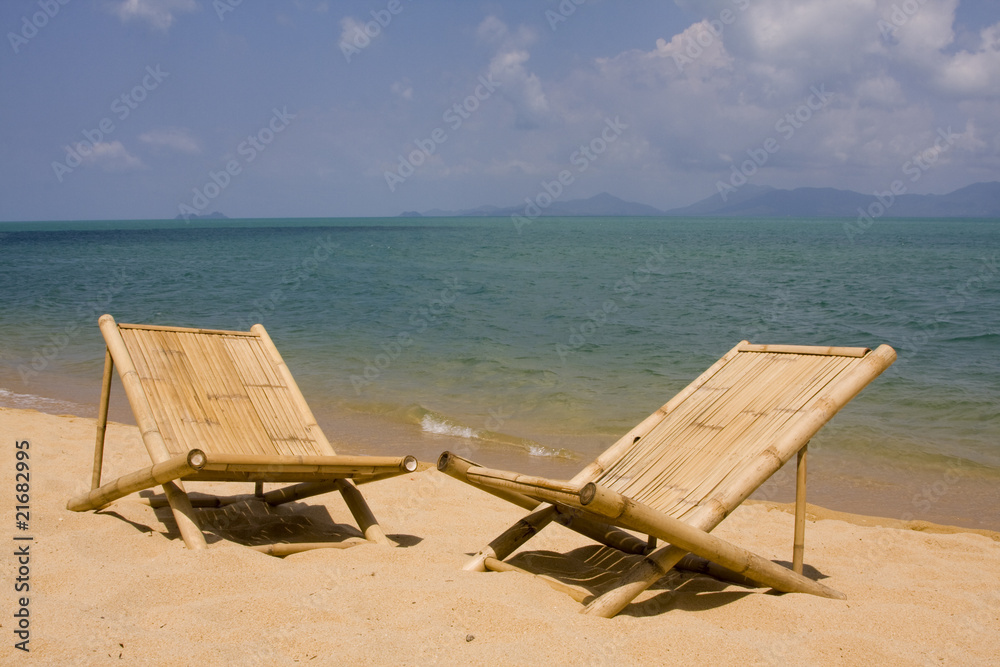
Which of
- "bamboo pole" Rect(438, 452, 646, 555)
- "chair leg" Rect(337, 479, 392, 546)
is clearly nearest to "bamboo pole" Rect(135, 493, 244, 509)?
"chair leg" Rect(337, 479, 392, 546)

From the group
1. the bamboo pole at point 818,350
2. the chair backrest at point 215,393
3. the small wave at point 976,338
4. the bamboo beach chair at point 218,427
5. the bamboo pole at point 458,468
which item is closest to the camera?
the bamboo pole at point 458,468

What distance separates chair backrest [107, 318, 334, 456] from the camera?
380cm

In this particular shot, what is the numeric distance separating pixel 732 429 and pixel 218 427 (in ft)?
8.21

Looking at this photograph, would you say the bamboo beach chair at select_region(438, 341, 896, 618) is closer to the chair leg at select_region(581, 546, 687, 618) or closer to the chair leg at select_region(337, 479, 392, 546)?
the chair leg at select_region(581, 546, 687, 618)

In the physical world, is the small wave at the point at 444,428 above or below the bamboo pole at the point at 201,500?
below

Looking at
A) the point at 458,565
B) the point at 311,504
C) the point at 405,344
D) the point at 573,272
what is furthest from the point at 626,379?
the point at 573,272

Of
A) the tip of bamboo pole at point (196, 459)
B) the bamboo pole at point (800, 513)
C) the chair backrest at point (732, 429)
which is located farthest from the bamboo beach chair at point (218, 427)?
the bamboo pole at point (800, 513)

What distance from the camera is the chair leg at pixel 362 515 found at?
12.9 ft

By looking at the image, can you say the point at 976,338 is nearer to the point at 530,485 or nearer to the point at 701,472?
the point at 701,472

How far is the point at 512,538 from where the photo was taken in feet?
11.5

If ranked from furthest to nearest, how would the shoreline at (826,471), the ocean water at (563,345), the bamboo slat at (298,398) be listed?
1. the ocean water at (563,345)
2. the shoreline at (826,471)
3. the bamboo slat at (298,398)

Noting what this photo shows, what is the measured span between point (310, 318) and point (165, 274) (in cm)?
1306

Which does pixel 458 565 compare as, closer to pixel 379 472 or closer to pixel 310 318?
pixel 379 472

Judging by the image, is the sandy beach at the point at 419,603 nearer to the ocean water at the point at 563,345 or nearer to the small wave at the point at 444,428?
the ocean water at the point at 563,345
